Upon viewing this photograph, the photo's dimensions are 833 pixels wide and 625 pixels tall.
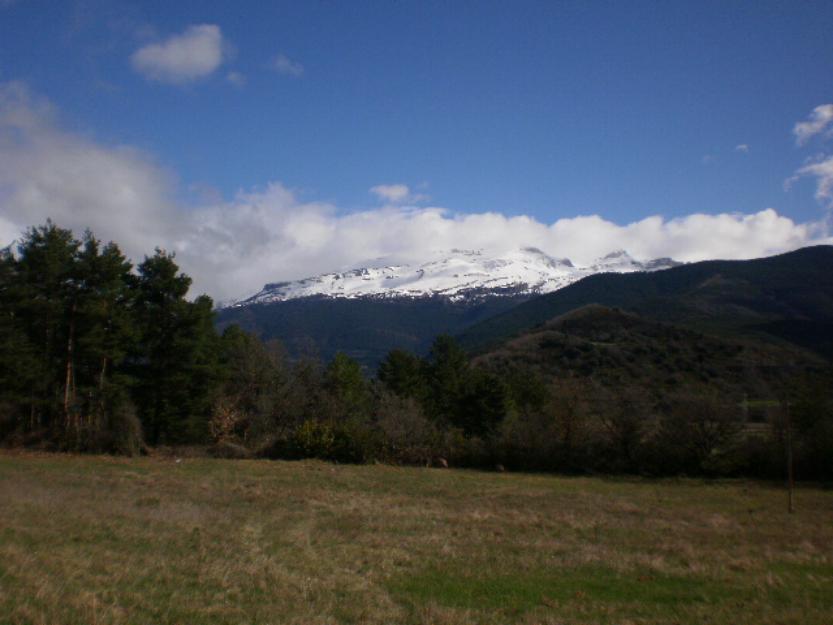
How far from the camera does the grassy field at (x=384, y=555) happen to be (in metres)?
8.59

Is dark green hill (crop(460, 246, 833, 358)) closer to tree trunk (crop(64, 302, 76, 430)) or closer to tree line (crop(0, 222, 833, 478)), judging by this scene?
tree line (crop(0, 222, 833, 478))

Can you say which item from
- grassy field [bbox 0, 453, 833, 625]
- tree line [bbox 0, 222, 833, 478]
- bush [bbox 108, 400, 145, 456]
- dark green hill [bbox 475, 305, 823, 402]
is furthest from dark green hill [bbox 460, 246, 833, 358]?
bush [bbox 108, 400, 145, 456]

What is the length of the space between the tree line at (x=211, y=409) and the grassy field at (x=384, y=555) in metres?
9.99

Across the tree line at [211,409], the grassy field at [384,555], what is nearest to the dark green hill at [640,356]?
the tree line at [211,409]

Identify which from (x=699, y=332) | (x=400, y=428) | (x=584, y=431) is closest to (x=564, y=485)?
(x=584, y=431)

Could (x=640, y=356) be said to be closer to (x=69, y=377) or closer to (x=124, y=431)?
(x=124, y=431)

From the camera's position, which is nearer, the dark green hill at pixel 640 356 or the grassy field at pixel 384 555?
the grassy field at pixel 384 555

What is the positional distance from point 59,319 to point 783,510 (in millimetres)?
35860

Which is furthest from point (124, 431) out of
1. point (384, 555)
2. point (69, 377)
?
point (384, 555)

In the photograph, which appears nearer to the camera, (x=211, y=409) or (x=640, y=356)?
(x=211, y=409)

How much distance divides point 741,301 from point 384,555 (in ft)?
517

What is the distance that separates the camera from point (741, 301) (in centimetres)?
14962

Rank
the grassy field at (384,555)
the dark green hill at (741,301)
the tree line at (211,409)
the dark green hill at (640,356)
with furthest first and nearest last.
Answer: the dark green hill at (741,301) < the dark green hill at (640,356) < the tree line at (211,409) < the grassy field at (384,555)

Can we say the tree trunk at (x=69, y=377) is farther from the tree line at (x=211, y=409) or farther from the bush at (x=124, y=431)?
the bush at (x=124, y=431)
